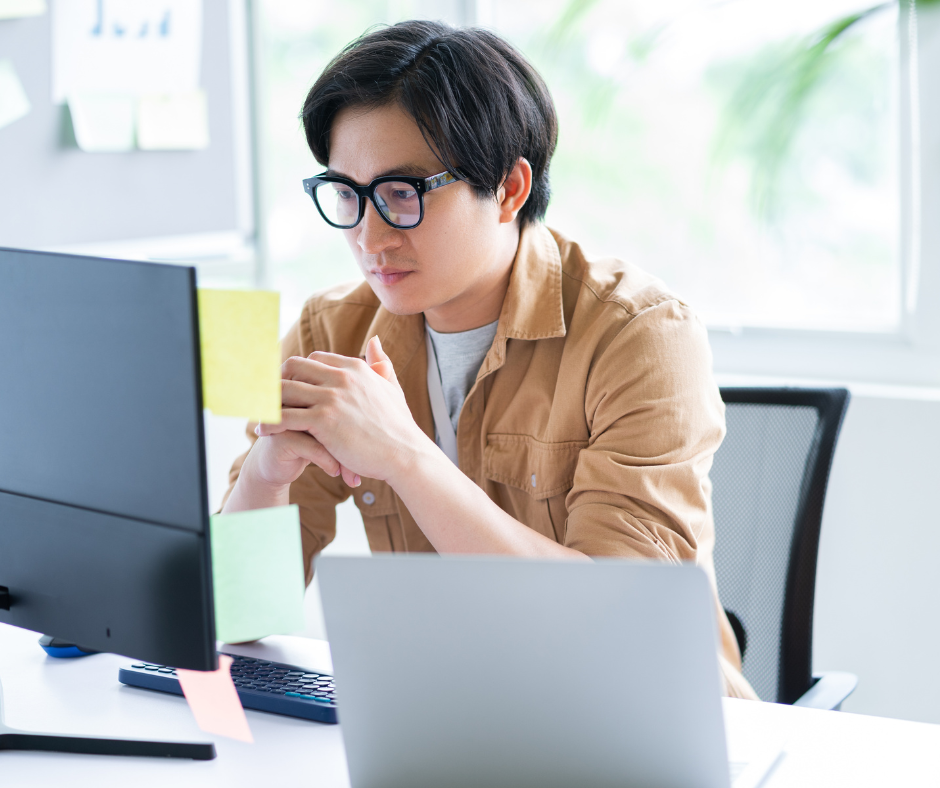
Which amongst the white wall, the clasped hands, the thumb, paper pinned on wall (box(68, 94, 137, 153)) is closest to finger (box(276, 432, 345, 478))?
the clasped hands

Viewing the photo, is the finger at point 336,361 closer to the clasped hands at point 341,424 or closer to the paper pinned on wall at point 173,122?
the clasped hands at point 341,424

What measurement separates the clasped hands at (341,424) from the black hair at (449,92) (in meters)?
0.30

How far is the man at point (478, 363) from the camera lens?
3.48 ft

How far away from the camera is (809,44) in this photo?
186 centimetres

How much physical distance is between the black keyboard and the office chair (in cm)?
64

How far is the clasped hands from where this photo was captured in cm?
100

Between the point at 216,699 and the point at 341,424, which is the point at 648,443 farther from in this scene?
the point at 216,699

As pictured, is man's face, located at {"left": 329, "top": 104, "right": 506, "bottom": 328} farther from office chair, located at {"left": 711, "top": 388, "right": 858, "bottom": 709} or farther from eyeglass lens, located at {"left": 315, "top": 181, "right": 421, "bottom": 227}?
office chair, located at {"left": 711, "top": 388, "right": 858, "bottom": 709}

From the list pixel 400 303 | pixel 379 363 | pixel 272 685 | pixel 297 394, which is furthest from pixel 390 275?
pixel 272 685

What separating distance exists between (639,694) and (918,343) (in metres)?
1.47

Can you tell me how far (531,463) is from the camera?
49.8 inches

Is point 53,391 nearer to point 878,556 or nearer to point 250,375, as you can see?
point 250,375

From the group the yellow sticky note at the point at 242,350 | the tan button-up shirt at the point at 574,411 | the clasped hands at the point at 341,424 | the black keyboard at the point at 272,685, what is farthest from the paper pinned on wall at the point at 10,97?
the yellow sticky note at the point at 242,350

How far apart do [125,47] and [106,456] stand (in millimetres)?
1511
